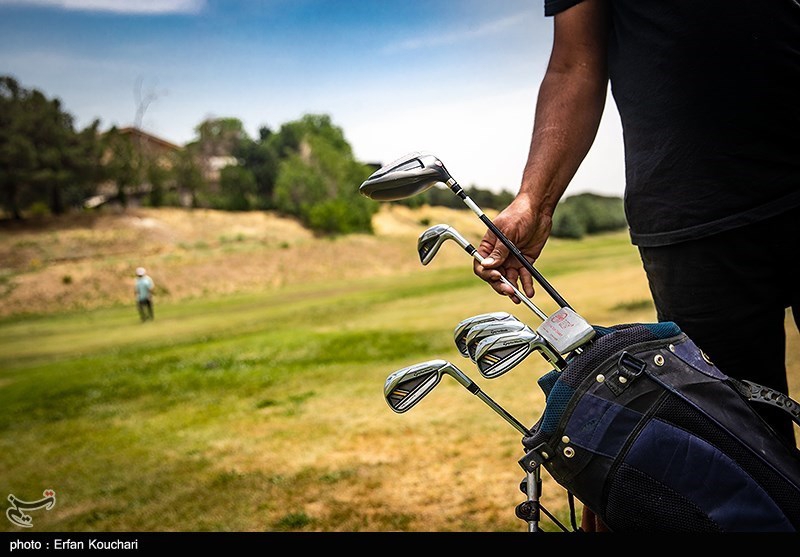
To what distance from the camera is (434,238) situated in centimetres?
135

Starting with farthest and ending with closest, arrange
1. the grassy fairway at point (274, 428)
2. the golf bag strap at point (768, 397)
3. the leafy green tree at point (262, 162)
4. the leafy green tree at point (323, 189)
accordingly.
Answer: the leafy green tree at point (262, 162) → the leafy green tree at point (323, 189) → the grassy fairway at point (274, 428) → the golf bag strap at point (768, 397)

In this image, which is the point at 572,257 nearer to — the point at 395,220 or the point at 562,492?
the point at 395,220

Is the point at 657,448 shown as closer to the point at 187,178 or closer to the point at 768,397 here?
the point at 768,397

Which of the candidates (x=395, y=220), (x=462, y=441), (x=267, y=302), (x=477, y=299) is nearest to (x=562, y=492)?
(x=462, y=441)

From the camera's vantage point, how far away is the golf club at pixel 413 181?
1.26 metres

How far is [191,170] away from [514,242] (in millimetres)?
27053

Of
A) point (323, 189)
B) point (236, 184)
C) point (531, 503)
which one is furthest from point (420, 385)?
point (236, 184)

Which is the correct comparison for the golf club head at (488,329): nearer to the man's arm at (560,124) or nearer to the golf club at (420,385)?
the golf club at (420,385)

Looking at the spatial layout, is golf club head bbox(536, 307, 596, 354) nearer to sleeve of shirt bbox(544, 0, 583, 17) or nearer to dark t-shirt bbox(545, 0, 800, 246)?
dark t-shirt bbox(545, 0, 800, 246)

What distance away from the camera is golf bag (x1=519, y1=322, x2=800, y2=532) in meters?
1.03

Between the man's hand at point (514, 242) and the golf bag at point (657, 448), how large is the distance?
0.81 ft

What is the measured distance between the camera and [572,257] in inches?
602

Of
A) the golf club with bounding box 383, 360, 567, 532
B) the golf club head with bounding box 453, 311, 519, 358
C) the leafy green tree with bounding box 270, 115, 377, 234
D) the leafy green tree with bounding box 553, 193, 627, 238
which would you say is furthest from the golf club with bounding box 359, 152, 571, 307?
the leafy green tree with bounding box 270, 115, 377, 234

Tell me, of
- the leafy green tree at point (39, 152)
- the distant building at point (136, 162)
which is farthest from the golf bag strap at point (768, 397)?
the distant building at point (136, 162)
